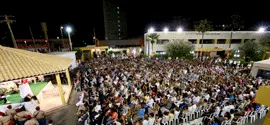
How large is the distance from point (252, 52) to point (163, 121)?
30118 millimetres

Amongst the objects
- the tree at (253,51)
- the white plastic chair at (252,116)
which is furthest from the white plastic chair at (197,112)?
the tree at (253,51)

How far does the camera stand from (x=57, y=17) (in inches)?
2055

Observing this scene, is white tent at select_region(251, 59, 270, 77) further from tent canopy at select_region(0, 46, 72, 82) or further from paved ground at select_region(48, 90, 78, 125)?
tent canopy at select_region(0, 46, 72, 82)

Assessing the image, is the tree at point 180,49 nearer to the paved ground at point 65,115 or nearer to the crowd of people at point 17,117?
the paved ground at point 65,115

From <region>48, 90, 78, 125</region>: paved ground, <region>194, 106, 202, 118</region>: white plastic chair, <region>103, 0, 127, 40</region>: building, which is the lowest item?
<region>48, 90, 78, 125</region>: paved ground

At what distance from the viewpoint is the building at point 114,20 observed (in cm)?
6650

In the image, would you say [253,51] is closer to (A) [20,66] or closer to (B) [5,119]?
(A) [20,66]

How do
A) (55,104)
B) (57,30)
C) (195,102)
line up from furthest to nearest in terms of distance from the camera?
(57,30) → (55,104) → (195,102)

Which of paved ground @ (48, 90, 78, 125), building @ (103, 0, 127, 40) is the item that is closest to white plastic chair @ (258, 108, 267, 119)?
paved ground @ (48, 90, 78, 125)

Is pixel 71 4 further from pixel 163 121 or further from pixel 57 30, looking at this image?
pixel 163 121

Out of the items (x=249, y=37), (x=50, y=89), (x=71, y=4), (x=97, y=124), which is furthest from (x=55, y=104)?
(x=71, y=4)

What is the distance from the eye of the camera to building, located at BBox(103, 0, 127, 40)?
218 feet

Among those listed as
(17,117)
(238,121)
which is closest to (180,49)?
(238,121)

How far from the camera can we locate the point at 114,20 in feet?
239
